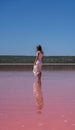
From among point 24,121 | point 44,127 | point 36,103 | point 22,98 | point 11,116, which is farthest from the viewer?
point 22,98

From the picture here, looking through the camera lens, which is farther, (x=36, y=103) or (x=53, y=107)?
(x=36, y=103)

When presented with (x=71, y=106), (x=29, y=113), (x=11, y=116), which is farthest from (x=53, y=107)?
(x=11, y=116)

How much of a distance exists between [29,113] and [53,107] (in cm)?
86

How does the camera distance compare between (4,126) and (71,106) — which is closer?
(4,126)

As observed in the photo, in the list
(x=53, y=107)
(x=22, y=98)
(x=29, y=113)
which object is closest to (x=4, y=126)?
(x=29, y=113)

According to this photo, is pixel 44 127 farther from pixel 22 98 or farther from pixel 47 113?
pixel 22 98

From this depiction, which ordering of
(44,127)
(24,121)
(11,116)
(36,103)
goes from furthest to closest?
(36,103) → (11,116) → (24,121) → (44,127)

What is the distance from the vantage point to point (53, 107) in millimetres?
6918

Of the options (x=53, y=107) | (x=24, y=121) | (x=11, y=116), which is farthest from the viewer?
(x=53, y=107)

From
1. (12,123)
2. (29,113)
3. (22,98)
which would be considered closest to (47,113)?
(29,113)

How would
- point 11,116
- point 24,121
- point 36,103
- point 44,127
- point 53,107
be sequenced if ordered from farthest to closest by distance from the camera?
point 36,103 → point 53,107 → point 11,116 → point 24,121 → point 44,127

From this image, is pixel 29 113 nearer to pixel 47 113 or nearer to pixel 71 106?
pixel 47 113

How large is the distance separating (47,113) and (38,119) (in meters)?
0.62

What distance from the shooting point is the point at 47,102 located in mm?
7609
